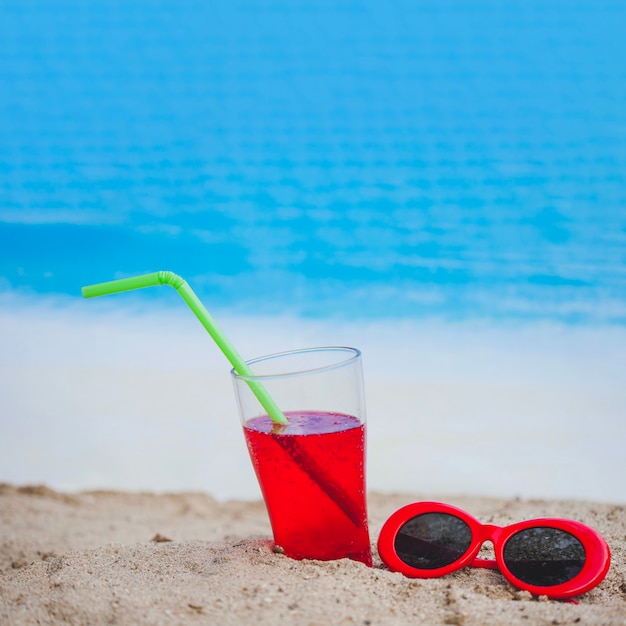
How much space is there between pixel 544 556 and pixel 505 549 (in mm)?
68

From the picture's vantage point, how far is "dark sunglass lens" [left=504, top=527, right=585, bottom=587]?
4.32 feet

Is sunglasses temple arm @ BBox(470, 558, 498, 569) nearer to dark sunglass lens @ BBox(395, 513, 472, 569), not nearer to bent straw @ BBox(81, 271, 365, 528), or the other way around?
dark sunglass lens @ BBox(395, 513, 472, 569)

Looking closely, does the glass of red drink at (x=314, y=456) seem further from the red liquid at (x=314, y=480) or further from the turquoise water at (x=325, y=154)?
the turquoise water at (x=325, y=154)

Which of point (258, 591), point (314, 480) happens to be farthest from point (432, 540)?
point (258, 591)

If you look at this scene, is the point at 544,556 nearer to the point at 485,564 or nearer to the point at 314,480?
the point at 485,564

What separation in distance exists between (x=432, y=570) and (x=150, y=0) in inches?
120

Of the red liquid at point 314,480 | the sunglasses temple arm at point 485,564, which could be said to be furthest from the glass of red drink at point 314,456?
the sunglasses temple arm at point 485,564

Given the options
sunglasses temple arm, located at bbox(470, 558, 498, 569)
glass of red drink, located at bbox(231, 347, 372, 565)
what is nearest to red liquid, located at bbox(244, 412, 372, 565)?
glass of red drink, located at bbox(231, 347, 372, 565)

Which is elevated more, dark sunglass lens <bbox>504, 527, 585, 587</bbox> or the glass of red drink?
the glass of red drink

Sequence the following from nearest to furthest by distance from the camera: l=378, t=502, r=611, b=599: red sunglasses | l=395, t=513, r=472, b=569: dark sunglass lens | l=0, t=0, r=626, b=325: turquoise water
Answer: l=378, t=502, r=611, b=599: red sunglasses < l=395, t=513, r=472, b=569: dark sunglass lens < l=0, t=0, r=626, b=325: turquoise water

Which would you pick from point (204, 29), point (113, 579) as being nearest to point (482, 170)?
point (204, 29)

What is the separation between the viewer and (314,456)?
1.36 metres

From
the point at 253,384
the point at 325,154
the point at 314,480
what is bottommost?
the point at 314,480

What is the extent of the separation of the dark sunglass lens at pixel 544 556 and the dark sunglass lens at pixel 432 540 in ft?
0.30
